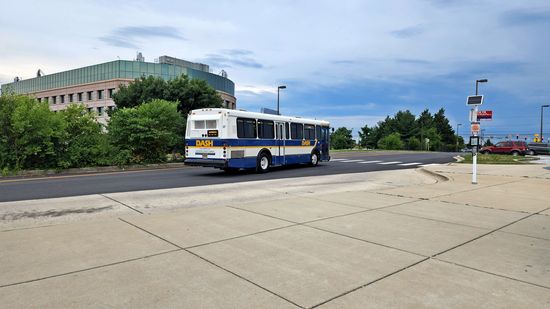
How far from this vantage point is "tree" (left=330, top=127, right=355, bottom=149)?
10056 cm

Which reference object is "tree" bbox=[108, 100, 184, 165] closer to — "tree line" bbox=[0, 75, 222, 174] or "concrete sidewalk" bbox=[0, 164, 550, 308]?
"tree line" bbox=[0, 75, 222, 174]

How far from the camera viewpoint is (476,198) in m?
9.91

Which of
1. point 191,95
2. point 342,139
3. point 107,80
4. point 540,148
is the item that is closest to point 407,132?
point 342,139

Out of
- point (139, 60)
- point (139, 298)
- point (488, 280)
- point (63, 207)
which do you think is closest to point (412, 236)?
point (488, 280)

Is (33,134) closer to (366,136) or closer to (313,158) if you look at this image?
(313,158)

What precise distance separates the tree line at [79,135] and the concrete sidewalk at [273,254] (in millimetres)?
9921

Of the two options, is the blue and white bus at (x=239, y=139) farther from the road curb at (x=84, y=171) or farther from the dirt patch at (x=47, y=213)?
the dirt patch at (x=47, y=213)

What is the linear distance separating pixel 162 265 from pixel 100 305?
107 cm

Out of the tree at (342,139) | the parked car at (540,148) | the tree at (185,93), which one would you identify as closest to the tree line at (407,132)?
the tree at (342,139)

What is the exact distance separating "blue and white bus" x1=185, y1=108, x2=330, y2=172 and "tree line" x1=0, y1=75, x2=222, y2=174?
578cm

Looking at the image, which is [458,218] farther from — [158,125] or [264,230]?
[158,125]

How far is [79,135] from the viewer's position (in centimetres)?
2012

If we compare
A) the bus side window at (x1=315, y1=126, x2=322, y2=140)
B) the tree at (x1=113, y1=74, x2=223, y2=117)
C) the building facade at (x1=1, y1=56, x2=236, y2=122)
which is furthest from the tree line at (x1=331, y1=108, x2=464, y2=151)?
the bus side window at (x1=315, y1=126, x2=322, y2=140)

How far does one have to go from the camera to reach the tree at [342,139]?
3959 inches
